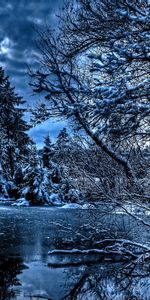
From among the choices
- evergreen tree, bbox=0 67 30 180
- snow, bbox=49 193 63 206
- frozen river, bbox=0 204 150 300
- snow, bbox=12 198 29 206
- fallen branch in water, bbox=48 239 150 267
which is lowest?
frozen river, bbox=0 204 150 300

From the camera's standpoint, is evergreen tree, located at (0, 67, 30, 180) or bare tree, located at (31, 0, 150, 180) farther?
evergreen tree, located at (0, 67, 30, 180)

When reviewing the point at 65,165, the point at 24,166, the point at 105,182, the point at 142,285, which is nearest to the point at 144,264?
the point at 142,285

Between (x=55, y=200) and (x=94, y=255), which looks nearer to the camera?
(x=94, y=255)

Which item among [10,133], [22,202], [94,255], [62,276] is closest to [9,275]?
[62,276]

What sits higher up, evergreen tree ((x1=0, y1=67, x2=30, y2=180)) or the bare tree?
evergreen tree ((x1=0, y1=67, x2=30, y2=180))

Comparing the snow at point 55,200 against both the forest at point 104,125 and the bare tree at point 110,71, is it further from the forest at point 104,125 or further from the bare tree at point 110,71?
the bare tree at point 110,71

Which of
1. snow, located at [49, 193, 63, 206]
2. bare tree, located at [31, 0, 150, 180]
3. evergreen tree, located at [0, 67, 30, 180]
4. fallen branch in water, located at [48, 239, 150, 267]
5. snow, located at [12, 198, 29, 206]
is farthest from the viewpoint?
evergreen tree, located at [0, 67, 30, 180]

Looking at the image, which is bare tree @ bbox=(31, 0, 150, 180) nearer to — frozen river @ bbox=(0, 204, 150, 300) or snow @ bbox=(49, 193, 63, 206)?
frozen river @ bbox=(0, 204, 150, 300)

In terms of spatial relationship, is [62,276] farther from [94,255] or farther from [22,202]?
[22,202]

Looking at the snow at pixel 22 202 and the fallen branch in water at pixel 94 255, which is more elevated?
the snow at pixel 22 202

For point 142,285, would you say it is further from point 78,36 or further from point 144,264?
point 78,36

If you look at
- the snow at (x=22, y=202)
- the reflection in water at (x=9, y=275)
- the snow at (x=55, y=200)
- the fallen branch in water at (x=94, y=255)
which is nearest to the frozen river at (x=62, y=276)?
the reflection in water at (x=9, y=275)

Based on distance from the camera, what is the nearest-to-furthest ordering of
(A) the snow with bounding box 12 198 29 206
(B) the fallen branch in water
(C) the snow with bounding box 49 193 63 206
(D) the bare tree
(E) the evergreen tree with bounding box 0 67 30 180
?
(D) the bare tree → (B) the fallen branch in water → (A) the snow with bounding box 12 198 29 206 → (C) the snow with bounding box 49 193 63 206 → (E) the evergreen tree with bounding box 0 67 30 180

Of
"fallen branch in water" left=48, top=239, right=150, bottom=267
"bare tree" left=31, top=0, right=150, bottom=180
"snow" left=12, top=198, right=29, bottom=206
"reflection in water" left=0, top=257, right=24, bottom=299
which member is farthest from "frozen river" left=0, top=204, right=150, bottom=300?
"snow" left=12, top=198, right=29, bottom=206
